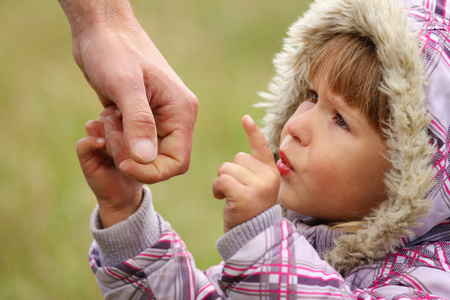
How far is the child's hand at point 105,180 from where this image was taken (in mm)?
1531

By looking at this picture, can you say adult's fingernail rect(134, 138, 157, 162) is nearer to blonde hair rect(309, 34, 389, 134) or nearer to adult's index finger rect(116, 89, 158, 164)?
adult's index finger rect(116, 89, 158, 164)

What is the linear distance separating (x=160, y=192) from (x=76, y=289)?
0.80 m

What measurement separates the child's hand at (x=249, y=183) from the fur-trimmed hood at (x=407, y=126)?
0.27 meters

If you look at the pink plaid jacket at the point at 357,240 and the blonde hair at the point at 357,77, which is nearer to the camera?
the pink plaid jacket at the point at 357,240

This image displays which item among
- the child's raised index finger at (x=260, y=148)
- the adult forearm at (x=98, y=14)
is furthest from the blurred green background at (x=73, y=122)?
the child's raised index finger at (x=260, y=148)

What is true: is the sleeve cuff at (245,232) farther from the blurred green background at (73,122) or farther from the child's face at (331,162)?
the blurred green background at (73,122)

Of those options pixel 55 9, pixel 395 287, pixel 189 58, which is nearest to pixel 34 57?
pixel 55 9

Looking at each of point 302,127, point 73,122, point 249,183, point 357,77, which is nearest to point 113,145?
point 249,183

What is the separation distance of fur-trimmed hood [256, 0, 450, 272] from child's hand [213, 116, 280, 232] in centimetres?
27

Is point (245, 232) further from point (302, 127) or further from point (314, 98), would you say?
point (314, 98)

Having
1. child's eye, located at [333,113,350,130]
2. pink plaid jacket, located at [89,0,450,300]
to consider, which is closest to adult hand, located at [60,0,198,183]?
pink plaid jacket, located at [89,0,450,300]

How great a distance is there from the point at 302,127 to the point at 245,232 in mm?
325

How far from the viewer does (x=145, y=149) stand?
4.15ft

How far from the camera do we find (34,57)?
408 cm
